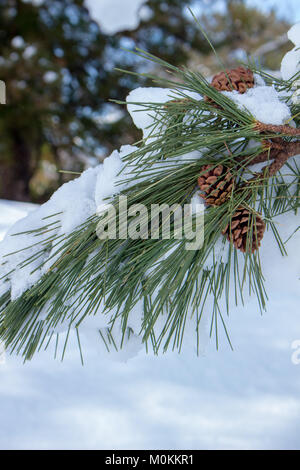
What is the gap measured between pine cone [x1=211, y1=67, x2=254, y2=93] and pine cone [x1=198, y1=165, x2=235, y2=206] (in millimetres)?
78

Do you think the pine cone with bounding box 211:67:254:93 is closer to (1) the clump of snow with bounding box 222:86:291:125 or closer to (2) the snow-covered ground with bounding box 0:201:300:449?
(1) the clump of snow with bounding box 222:86:291:125

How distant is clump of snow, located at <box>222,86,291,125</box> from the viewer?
14.6 inches

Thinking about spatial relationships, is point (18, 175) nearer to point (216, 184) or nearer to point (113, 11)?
point (113, 11)

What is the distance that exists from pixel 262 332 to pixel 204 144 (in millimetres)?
307

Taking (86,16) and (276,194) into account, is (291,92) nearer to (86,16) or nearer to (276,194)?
(276,194)

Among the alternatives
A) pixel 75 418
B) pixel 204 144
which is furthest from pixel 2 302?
pixel 204 144

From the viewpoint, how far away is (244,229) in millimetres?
383

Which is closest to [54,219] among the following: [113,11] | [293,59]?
[293,59]

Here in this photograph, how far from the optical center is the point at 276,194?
1.48 feet

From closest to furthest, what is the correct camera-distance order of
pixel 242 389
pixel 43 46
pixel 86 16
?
pixel 242 389 < pixel 43 46 < pixel 86 16

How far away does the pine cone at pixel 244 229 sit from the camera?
1.25 ft

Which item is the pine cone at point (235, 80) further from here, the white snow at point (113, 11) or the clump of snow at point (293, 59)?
the white snow at point (113, 11)

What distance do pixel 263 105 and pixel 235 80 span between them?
0.18 ft

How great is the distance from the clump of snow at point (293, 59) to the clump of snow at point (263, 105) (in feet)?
0.14
